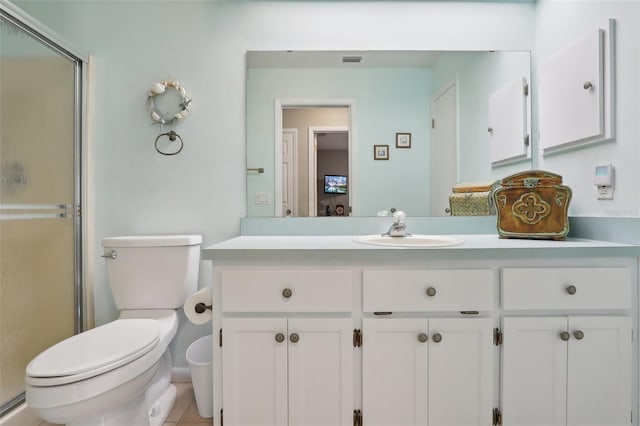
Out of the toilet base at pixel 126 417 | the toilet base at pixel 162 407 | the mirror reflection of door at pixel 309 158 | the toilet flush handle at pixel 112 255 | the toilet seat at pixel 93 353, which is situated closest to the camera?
the toilet seat at pixel 93 353

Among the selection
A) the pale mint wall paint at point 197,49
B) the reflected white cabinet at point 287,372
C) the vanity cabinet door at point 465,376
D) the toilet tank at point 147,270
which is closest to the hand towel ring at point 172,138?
the pale mint wall paint at point 197,49

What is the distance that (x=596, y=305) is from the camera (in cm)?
131

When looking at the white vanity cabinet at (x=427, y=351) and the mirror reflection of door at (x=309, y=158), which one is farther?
the mirror reflection of door at (x=309, y=158)

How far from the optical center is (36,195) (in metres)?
1.69

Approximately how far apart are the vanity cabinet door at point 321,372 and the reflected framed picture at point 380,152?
0.97m

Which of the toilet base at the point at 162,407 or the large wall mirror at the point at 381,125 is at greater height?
the large wall mirror at the point at 381,125

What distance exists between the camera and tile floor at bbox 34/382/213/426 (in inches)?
64.5

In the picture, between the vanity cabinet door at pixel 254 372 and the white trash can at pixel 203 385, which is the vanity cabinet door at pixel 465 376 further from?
the white trash can at pixel 203 385

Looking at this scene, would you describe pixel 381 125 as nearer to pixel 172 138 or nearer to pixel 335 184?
pixel 335 184

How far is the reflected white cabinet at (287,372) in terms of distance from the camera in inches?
51.4

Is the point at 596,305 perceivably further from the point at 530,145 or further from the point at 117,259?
the point at 117,259

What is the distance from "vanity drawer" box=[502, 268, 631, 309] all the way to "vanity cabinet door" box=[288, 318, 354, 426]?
608 millimetres

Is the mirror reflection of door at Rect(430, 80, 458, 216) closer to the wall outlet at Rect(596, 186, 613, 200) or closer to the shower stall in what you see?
the wall outlet at Rect(596, 186, 613, 200)

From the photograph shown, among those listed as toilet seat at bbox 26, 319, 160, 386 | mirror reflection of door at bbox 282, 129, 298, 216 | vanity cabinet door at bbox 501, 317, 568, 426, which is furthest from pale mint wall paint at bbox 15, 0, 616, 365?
vanity cabinet door at bbox 501, 317, 568, 426
